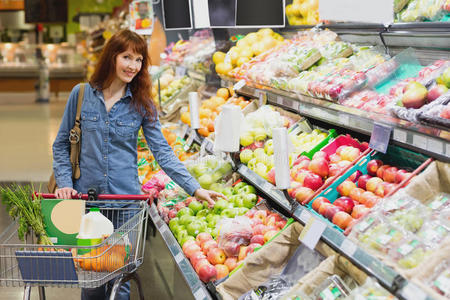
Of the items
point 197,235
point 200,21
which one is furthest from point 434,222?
point 200,21

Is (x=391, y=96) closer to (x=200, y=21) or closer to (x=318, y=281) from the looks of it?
(x=318, y=281)

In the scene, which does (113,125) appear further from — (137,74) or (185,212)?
(185,212)

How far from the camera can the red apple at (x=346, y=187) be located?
2455mm

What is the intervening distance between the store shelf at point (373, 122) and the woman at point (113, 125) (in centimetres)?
76

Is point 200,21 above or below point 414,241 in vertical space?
above

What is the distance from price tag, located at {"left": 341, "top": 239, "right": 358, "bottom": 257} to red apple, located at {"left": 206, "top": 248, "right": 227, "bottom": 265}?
89 cm

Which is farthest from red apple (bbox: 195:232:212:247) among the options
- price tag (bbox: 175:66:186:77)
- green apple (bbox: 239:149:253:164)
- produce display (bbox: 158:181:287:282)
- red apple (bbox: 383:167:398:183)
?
price tag (bbox: 175:66:186:77)

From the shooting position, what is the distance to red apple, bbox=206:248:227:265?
2.78 meters

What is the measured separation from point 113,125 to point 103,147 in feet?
0.44

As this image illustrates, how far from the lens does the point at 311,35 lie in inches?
153

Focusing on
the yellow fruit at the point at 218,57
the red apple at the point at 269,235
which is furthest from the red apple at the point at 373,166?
the yellow fruit at the point at 218,57

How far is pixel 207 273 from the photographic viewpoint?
2.66 meters

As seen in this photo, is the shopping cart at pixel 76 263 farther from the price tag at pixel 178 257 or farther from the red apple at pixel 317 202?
the red apple at pixel 317 202

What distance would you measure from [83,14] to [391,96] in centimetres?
1906
